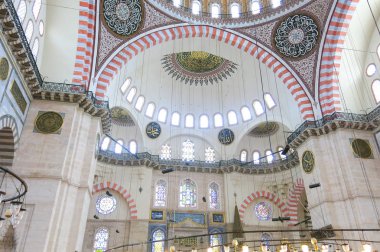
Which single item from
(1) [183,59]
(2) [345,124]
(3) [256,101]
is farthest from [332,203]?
(1) [183,59]

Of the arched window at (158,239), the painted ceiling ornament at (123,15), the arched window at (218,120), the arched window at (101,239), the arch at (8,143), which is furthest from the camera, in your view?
the arched window at (218,120)

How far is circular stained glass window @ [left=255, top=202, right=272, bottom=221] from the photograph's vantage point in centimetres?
1605

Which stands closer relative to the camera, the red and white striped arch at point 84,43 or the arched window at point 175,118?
the red and white striped arch at point 84,43

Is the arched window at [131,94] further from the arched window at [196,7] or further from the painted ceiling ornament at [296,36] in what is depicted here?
A: the painted ceiling ornament at [296,36]

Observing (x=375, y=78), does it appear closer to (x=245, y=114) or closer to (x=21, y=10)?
(x=245, y=114)

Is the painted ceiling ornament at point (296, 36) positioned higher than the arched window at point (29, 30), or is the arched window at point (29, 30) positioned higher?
the painted ceiling ornament at point (296, 36)

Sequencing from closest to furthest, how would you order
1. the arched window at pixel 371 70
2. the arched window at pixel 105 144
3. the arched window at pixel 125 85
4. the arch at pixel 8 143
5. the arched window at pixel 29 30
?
the arch at pixel 8 143 → the arched window at pixel 29 30 → the arched window at pixel 371 70 → the arched window at pixel 125 85 → the arched window at pixel 105 144

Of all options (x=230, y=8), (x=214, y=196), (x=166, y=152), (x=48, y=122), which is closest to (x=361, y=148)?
(x=214, y=196)

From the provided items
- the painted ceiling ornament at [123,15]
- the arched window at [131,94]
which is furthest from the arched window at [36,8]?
the arched window at [131,94]

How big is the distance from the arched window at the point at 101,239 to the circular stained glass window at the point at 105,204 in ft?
2.76

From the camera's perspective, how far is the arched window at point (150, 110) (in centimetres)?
1650

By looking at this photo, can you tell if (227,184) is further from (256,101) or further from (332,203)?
(332,203)

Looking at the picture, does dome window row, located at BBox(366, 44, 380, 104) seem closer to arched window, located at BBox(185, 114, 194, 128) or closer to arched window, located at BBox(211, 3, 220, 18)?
arched window, located at BBox(211, 3, 220, 18)

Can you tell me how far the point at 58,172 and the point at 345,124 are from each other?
9588 millimetres
